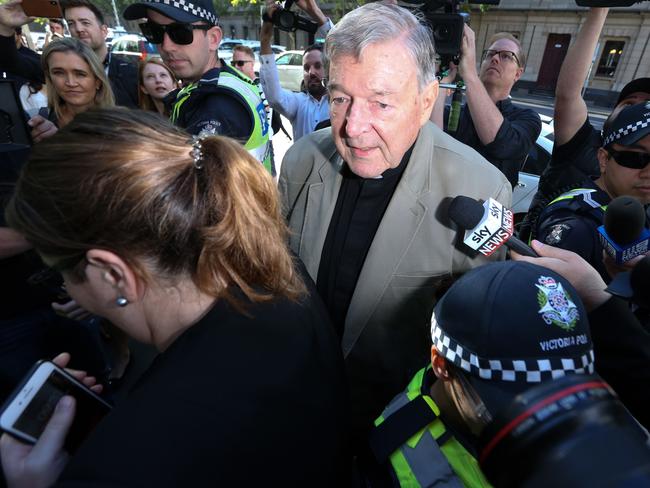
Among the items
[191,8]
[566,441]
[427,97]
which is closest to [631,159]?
[427,97]

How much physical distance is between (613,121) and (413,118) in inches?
39.4

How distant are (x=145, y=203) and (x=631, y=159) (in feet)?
6.33

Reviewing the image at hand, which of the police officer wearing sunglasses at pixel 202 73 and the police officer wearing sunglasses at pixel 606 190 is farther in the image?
the police officer wearing sunglasses at pixel 202 73

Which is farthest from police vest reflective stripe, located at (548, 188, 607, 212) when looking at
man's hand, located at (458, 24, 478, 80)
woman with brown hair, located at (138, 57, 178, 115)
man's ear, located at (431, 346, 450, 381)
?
woman with brown hair, located at (138, 57, 178, 115)

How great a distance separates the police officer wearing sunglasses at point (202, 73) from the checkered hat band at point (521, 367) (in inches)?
66.9

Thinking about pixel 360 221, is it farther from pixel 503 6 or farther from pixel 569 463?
pixel 503 6

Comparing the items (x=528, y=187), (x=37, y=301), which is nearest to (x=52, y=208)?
(x=37, y=301)

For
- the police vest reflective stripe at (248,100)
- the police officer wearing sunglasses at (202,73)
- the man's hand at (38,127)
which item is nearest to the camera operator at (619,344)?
the police officer wearing sunglasses at (202,73)

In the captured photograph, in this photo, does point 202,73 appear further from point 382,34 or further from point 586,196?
point 586,196

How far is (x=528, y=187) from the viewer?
4188 mm

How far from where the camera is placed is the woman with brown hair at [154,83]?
3.65 meters

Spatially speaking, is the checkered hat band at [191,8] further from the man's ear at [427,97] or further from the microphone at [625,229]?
the microphone at [625,229]

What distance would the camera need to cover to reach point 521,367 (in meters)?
0.86

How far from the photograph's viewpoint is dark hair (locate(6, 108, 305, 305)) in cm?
85
